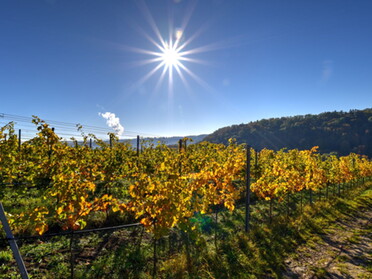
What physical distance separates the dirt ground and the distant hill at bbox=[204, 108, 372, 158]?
86798 millimetres

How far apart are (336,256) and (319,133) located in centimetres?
12236

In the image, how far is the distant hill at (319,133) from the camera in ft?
320

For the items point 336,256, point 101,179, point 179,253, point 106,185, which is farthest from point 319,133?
point 101,179

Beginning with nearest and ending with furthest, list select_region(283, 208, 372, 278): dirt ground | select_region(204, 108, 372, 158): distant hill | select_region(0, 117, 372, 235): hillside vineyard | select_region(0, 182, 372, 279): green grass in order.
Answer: select_region(0, 117, 372, 235): hillside vineyard, select_region(0, 182, 372, 279): green grass, select_region(283, 208, 372, 278): dirt ground, select_region(204, 108, 372, 158): distant hill

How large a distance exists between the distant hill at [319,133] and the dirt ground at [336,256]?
86.8 meters

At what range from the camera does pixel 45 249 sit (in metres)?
5.52

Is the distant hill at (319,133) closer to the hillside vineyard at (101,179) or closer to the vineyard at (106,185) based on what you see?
the vineyard at (106,185)

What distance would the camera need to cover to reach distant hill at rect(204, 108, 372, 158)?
97500 mm

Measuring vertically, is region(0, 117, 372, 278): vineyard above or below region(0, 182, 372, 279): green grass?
above

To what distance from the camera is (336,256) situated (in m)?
6.58

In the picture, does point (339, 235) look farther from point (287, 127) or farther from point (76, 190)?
point (287, 127)

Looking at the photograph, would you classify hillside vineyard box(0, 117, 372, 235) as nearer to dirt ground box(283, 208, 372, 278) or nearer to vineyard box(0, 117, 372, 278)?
vineyard box(0, 117, 372, 278)

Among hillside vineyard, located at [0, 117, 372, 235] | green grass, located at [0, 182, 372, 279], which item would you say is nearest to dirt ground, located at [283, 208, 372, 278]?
green grass, located at [0, 182, 372, 279]

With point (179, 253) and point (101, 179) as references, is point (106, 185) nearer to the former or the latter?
point (101, 179)
